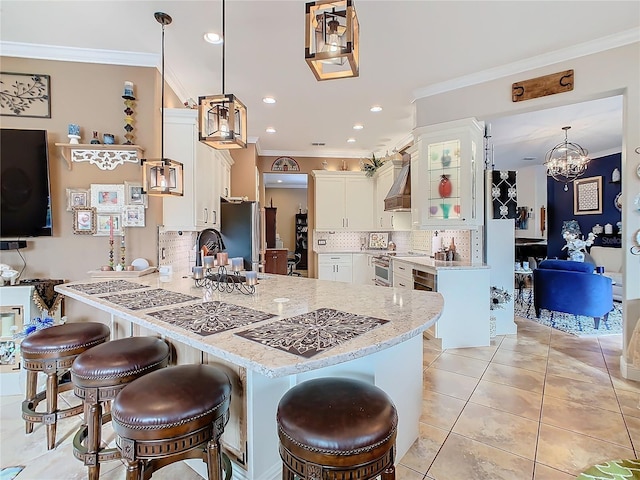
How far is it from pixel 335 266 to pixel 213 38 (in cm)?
460

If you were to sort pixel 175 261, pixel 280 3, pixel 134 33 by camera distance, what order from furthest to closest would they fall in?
pixel 175 261
pixel 134 33
pixel 280 3

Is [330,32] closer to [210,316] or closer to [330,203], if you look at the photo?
[210,316]

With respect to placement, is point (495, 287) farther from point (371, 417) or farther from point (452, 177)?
point (371, 417)

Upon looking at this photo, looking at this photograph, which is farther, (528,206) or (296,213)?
(296,213)

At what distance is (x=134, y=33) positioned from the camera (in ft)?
8.96

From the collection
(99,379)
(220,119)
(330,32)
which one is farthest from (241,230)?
(330,32)

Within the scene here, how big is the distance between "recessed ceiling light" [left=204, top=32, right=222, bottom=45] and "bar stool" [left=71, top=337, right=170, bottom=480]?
2500 millimetres

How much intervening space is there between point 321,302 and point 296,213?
30.3ft

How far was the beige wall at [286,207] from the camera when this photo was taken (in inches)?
431

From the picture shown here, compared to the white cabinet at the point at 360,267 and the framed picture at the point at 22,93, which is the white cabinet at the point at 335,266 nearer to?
the white cabinet at the point at 360,267

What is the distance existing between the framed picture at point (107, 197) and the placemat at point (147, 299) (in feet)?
4.40

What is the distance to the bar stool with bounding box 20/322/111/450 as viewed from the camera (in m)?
1.98

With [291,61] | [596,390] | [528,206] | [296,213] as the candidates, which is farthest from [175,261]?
[528,206]

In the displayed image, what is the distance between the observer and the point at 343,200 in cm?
680
